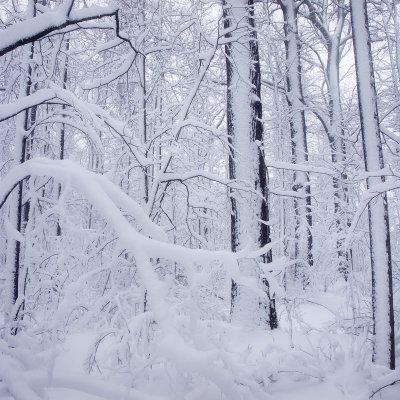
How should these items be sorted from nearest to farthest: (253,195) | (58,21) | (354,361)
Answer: (58,21)
(354,361)
(253,195)

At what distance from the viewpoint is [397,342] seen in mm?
4348

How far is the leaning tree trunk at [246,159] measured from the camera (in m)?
4.12

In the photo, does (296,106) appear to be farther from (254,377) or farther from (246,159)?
(254,377)

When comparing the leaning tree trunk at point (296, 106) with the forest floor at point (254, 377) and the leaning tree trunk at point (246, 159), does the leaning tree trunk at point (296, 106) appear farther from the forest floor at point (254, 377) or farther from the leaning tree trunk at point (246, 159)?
the forest floor at point (254, 377)

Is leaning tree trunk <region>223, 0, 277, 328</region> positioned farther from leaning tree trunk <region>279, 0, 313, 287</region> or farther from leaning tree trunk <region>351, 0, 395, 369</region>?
leaning tree trunk <region>279, 0, 313, 287</region>

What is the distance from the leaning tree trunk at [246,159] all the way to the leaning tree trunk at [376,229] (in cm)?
110

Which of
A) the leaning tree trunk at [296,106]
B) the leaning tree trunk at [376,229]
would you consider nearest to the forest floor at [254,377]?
the leaning tree trunk at [376,229]

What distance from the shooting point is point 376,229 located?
3971mm

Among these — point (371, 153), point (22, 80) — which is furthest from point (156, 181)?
point (22, 80)

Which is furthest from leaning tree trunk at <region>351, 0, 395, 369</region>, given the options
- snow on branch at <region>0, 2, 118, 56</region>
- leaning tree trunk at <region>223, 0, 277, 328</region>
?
snow on branch at <region>0, 2, 118, 56</region>

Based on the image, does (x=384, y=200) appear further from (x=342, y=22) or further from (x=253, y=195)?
(x=342, y=22)

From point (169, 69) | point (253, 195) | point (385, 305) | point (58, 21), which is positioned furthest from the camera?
point (169, 69)

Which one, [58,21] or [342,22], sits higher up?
[342,22]

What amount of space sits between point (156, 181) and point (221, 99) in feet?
11.0
